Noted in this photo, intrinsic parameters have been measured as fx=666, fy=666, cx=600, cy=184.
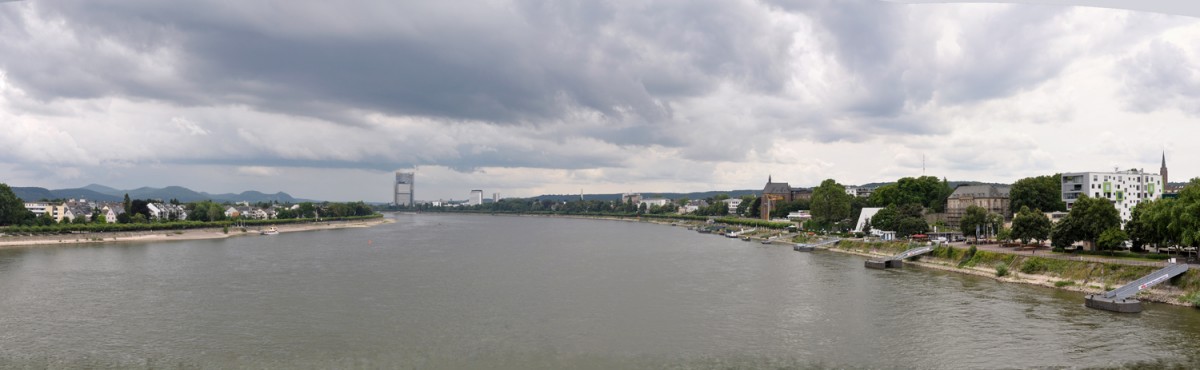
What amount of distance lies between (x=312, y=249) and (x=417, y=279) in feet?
80.2

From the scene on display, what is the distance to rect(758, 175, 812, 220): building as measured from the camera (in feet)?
324

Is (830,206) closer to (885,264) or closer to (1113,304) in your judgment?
(885,264)

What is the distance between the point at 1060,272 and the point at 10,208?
78.4 m

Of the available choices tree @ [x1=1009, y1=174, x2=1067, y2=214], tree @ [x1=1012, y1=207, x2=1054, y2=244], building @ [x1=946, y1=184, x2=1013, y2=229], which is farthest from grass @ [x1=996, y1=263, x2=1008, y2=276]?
building @ [x1=946, y1=184, x2=1013, y2=229]

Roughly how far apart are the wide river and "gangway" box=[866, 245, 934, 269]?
56.4 inches

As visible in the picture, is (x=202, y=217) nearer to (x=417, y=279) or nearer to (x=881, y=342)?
(x=417, y=279)

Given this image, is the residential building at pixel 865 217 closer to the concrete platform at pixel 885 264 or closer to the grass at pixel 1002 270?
the concrete platform at pixel 885 264

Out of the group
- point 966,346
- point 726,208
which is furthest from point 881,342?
point 726,208

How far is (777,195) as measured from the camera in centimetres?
10369

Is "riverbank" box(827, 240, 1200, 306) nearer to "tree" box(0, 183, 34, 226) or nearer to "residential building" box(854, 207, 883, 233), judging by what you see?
"residential building" box(854, 207, 883, 233)

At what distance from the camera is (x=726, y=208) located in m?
125

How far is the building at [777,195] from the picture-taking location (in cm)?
9862

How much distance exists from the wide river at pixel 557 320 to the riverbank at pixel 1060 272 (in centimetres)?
96

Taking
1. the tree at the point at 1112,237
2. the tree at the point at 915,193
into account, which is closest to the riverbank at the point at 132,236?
the tree at the point at 915,193
